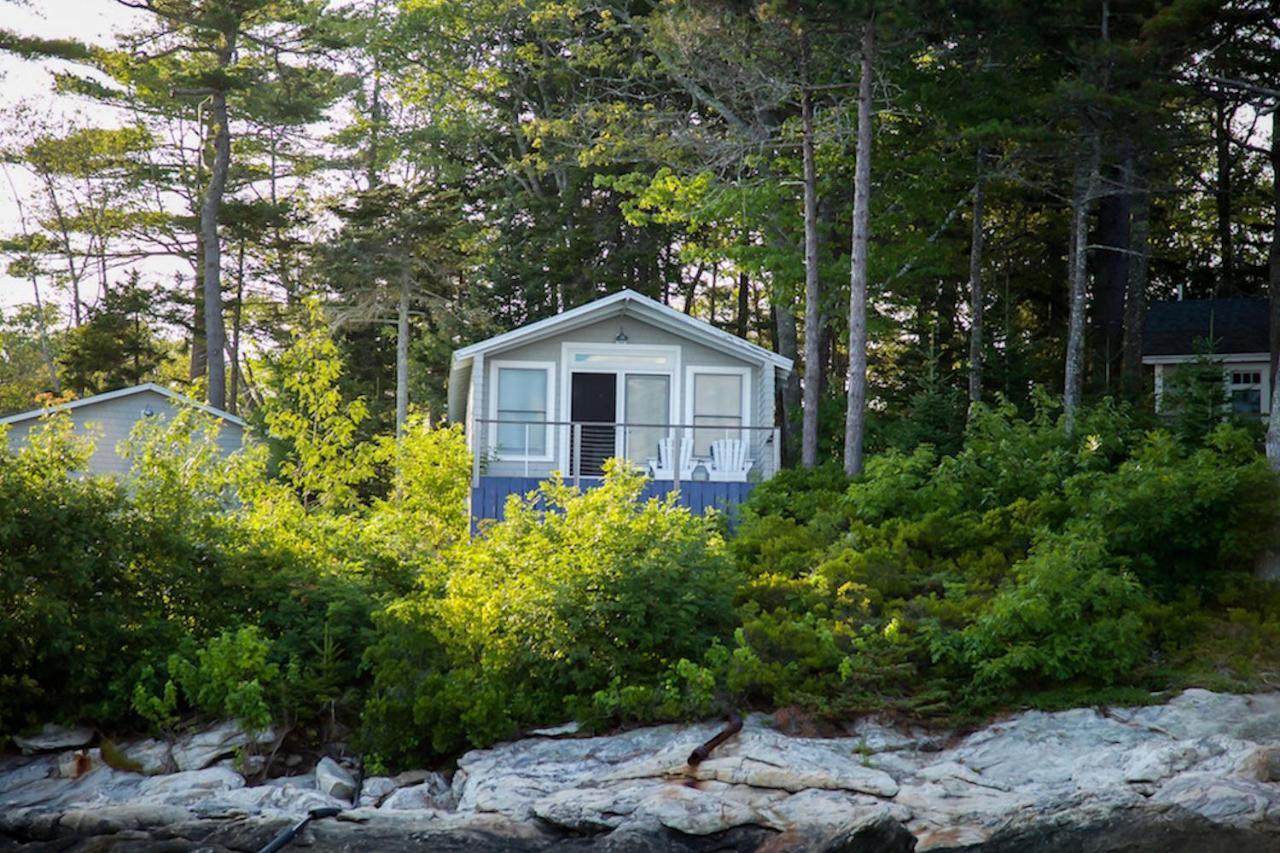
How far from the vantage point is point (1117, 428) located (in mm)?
16703

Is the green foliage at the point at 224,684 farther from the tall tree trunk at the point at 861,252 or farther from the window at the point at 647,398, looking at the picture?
the window at the point at 647,398

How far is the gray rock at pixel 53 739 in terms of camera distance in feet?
38.0

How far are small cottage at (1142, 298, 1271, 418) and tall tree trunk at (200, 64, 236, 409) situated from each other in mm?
19073

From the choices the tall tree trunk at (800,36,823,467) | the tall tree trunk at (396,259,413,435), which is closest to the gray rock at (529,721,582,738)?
the tall tree trunk at (800,36,823,467)

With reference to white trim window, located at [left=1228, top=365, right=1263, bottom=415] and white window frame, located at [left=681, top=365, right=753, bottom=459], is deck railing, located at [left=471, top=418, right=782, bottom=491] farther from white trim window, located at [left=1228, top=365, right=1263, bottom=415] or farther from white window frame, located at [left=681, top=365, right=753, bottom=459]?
white trim window, located at [left=1228, top=365, right=1263, bottom=415]

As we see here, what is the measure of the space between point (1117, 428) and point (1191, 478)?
354 centimetres

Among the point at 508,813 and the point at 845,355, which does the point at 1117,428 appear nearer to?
the point at 508,813

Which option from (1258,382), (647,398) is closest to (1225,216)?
(1258,382)

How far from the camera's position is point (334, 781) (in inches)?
425

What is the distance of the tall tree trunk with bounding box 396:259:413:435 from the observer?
95.8ft

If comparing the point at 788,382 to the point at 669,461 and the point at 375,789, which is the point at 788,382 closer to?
the point at 669,461

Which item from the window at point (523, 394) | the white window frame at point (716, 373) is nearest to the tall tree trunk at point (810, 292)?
the white window frame at point (716, 373)

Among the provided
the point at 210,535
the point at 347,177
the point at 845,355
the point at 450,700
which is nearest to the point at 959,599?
the point at 450,700

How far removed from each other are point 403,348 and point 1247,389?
16237mm
